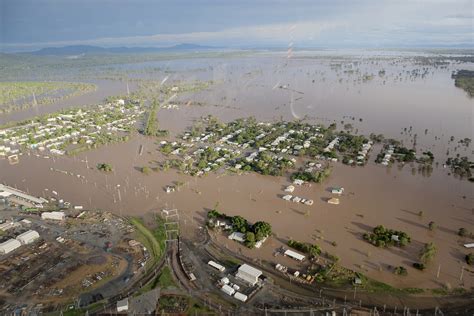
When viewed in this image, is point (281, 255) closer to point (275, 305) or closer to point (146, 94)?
point (275, 305)

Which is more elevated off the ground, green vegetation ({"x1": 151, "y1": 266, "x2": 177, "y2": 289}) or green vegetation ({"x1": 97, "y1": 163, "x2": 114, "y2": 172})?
green vegetation ({"x1": 97, "y1": 163, "x2": 114, "y2": 172})

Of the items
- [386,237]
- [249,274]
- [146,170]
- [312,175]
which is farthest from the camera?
[146,170]

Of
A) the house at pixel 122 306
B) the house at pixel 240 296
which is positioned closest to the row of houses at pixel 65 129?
the house at pixel 122 306

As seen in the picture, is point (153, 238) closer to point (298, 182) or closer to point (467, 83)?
point (298, 182)

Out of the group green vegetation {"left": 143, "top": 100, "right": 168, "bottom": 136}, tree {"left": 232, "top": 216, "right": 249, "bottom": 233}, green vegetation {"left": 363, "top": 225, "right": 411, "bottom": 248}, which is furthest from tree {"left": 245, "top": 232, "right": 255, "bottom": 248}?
green vegetation {"left": 143, "top": 100, "right": 168, "bottom": 136}

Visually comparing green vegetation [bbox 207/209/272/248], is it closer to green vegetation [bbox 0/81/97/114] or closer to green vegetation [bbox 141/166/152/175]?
green vegetation [bbox 141/166/152/175]

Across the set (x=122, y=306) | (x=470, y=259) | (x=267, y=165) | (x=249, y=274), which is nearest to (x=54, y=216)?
(x=122, y=306)
